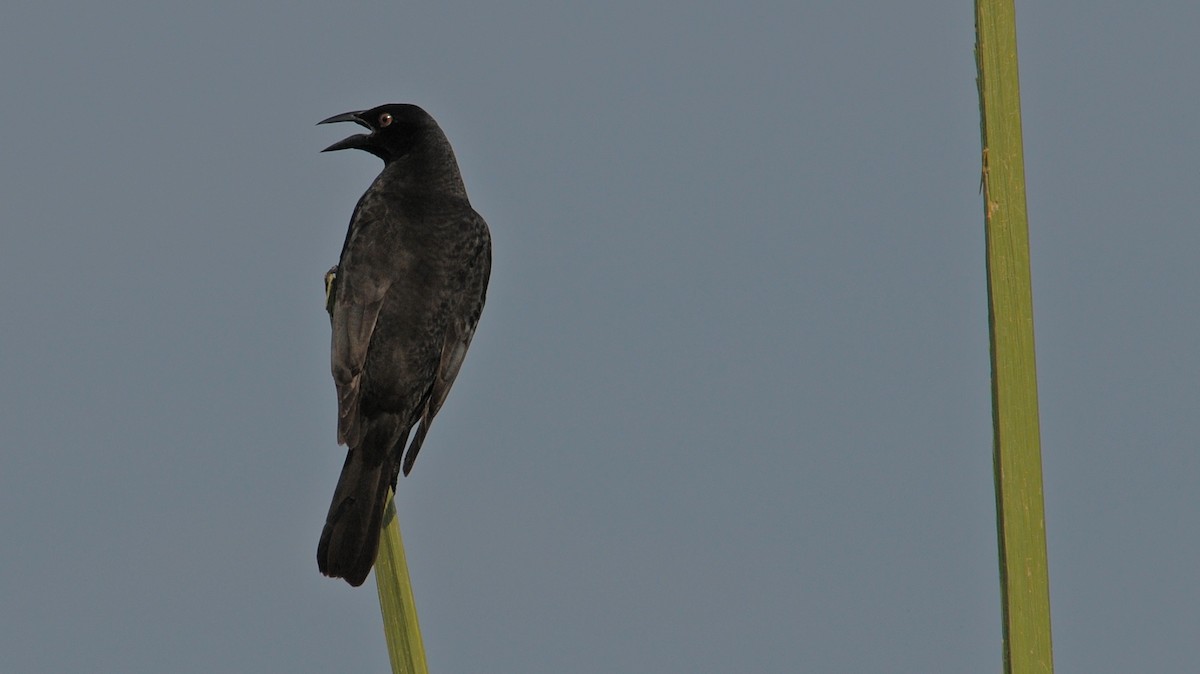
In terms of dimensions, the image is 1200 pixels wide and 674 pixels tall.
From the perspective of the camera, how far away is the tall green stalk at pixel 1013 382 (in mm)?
2117

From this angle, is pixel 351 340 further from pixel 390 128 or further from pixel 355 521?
pixel 390 128

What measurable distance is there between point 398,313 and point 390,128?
1417 millimetres

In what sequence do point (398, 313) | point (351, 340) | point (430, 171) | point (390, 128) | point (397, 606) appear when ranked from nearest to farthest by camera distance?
1. point (397, 606)
2. point (351, 340)
3. point (398, 313)
4. point (430, 171)
5. point (390, 128)

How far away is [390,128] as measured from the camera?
664 cm

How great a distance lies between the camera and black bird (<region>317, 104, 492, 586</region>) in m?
5.25

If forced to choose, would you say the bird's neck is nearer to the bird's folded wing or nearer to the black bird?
the black bird

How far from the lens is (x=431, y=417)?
18.4 ft

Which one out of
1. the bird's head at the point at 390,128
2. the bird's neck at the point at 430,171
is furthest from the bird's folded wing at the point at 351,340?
the bird's head at the point at 390,128

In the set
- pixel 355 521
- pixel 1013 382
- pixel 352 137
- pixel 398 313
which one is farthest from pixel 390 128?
pixel 1013 382

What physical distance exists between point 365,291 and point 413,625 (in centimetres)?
279

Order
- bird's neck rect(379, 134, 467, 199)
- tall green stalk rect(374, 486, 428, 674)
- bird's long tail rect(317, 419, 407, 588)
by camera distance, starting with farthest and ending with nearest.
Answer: bird's neck rect(379, 134, 467, 199)
bird's long tail rect(317, 419, 407, 588)
tall green stalk rect(374, 486, 428, 674)

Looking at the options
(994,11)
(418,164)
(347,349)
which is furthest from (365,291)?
(994,11)

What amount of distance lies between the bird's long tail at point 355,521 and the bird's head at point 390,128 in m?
1.95

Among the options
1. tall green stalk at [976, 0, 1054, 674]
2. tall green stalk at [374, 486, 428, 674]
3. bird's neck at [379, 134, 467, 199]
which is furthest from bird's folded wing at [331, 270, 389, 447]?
tall green stalk at [976, 0, 1054, 674]
